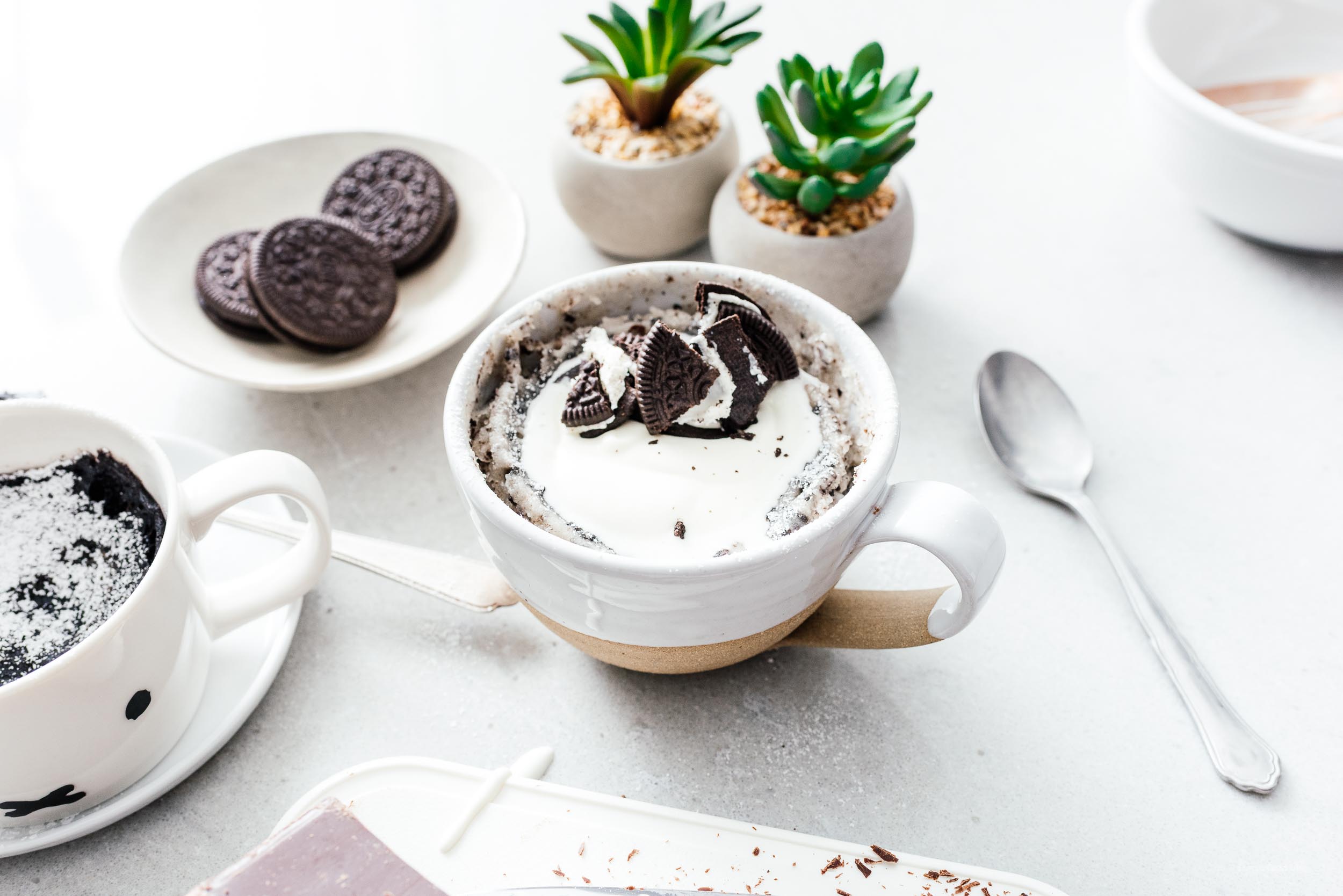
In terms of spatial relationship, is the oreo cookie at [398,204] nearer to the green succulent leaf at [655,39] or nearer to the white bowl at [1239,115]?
the green succulent leaf at [655,39]

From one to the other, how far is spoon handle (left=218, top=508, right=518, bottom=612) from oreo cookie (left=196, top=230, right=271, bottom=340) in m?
0.33

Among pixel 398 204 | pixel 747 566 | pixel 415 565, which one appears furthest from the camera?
pixel 398 204

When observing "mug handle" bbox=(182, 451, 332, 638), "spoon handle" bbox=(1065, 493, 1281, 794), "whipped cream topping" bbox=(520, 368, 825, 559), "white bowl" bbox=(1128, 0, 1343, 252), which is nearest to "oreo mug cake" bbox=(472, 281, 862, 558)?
"whipped cream topping" bbox=(520, 368, 825, 559)

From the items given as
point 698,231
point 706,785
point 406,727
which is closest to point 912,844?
point 706,785

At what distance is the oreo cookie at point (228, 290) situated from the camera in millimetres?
1291

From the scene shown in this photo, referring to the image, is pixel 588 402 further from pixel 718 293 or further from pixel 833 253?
pixel 833 253

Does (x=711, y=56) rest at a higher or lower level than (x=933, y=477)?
higher

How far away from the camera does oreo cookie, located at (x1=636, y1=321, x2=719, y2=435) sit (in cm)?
88

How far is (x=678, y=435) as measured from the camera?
0.91 metres

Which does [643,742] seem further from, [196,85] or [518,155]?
[196,85]

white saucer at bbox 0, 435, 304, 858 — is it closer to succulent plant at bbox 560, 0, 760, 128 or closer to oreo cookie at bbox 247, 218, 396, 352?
oreo cookie at bbox 247, 218, 396, 352

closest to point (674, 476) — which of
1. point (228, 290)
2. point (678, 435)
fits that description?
point (678, 435)

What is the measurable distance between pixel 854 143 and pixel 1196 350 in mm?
588

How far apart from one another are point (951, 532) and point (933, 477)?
413 mm
